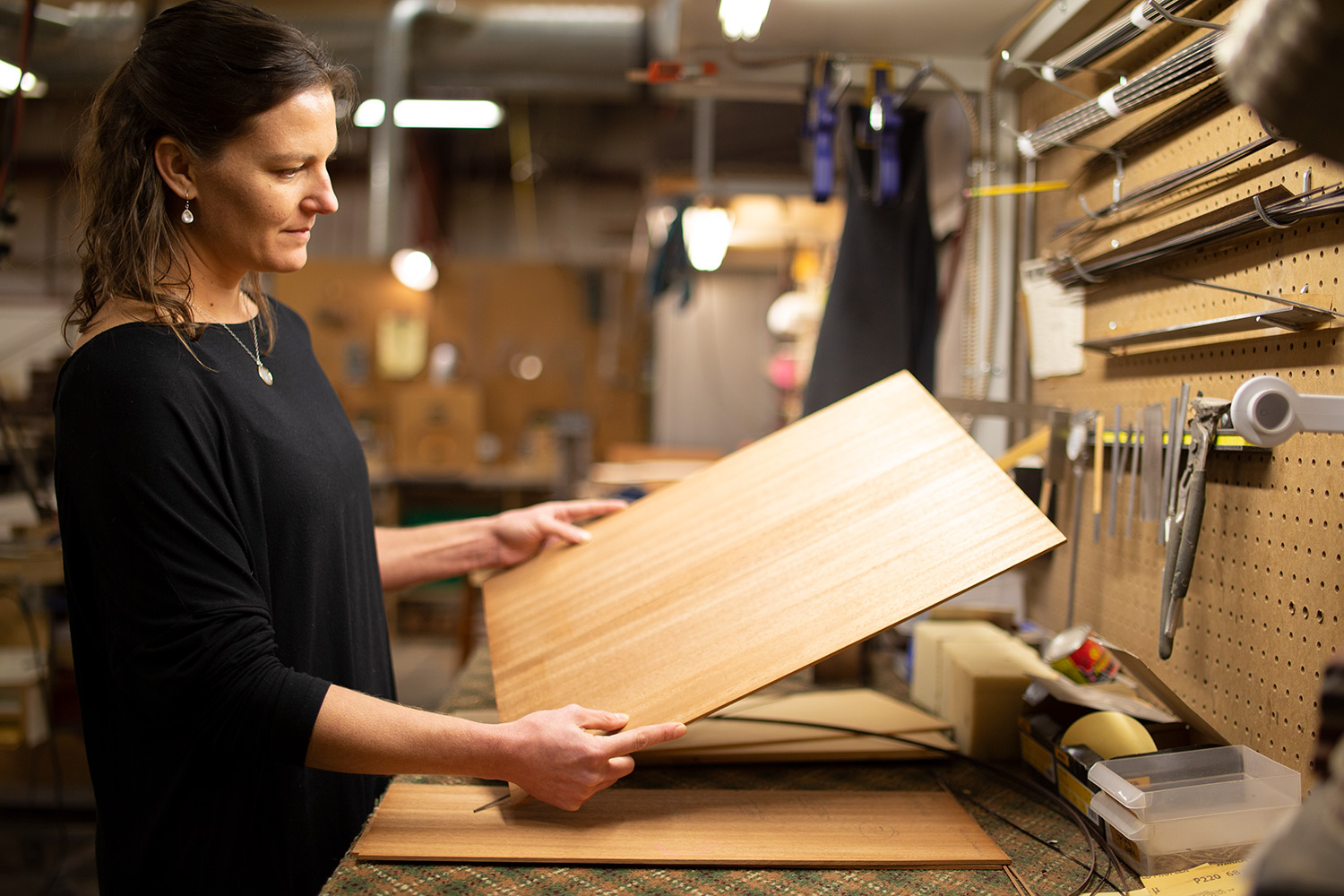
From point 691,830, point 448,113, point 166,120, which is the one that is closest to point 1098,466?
point 691,830

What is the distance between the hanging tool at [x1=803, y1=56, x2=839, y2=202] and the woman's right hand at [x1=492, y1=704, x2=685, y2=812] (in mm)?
1166

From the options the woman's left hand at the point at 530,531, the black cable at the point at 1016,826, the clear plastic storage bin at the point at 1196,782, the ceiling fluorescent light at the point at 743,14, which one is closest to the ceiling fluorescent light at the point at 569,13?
the ceiling fluorescent light at the point at 743,14

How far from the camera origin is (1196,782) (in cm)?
85

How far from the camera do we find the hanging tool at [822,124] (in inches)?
62.9

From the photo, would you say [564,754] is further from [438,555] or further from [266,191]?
[266,191]

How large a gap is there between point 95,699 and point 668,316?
576 cm

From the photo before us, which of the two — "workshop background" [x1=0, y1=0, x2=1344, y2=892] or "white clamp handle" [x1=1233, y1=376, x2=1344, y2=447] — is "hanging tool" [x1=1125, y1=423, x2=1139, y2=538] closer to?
"workshop background" [x1=0, y1=0, x2=1344, y2=892]

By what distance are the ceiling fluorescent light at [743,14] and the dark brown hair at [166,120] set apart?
71 centimetres

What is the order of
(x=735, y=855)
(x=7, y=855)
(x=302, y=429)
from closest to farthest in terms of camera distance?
(x=735, y=855), (x=302, y=429), (x=7, y=855)

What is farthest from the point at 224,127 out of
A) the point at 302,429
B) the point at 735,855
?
the point at 735,855

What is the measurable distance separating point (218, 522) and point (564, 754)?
41cm

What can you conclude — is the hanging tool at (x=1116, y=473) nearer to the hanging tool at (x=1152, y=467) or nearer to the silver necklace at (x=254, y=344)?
the hanging tool at (x=1152, y=467)

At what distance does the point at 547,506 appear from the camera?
134 centimetres

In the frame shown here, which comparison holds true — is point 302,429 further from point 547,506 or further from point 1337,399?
point 1337,399
